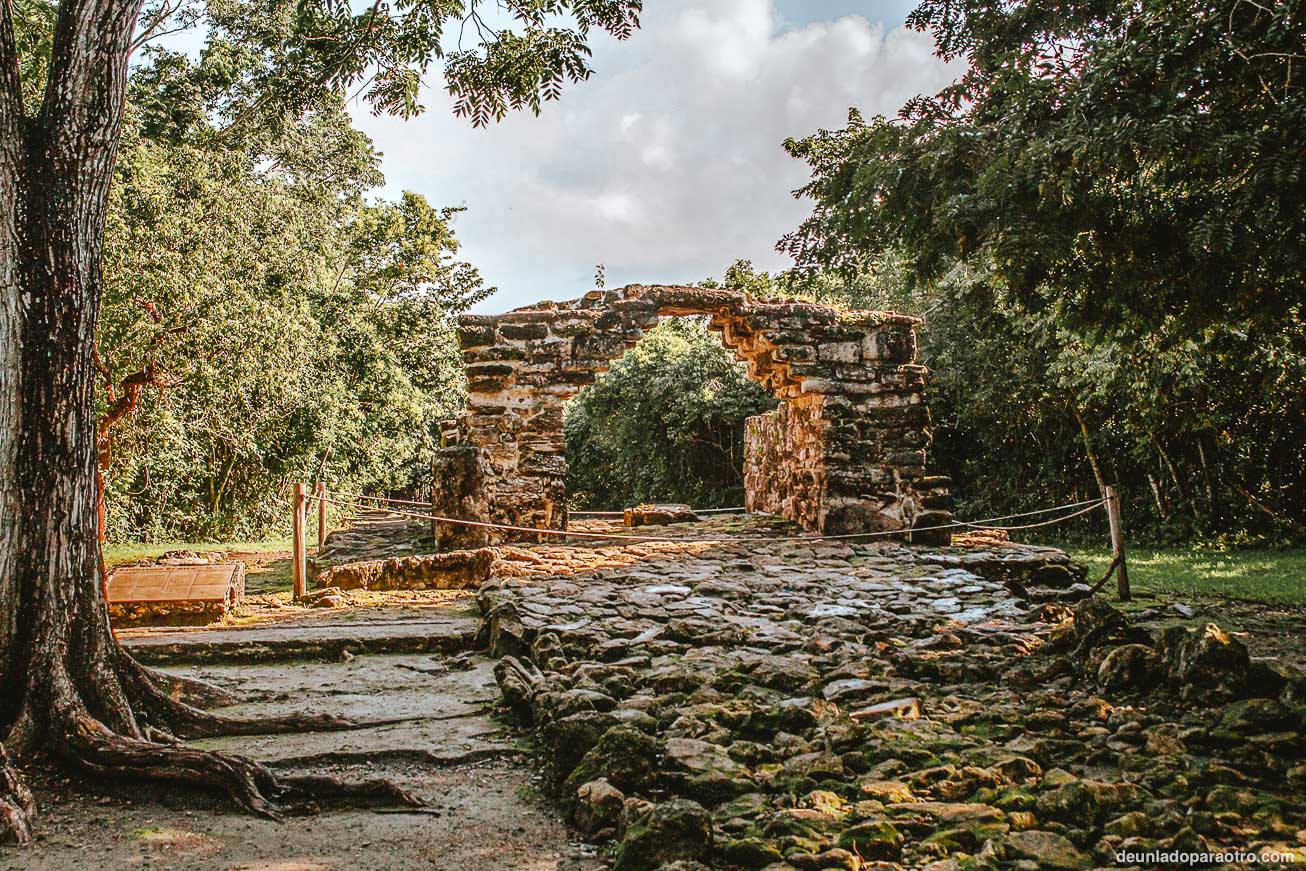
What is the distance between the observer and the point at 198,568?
7.09 metres

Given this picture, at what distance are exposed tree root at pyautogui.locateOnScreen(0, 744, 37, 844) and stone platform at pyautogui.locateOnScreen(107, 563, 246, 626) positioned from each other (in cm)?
357

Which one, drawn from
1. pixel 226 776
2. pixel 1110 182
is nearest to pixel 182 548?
pixel 226 776

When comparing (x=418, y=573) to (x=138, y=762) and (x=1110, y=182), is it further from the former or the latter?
(x=1110, y=182)

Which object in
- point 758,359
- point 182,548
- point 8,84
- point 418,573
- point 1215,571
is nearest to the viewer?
point 8,84

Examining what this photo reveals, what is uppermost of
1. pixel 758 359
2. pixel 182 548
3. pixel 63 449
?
pixel 758 359

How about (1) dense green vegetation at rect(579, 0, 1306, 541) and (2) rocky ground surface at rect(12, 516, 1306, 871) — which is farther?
→ (1) dense green vegetation at rect(579, 0, 1306, 541)

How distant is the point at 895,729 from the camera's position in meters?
3.50

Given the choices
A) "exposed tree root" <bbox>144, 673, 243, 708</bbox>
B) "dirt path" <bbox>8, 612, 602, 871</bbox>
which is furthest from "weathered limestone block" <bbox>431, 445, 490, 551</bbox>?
"exposed tree root" <bbox>144, 673, 243, 708</bbox>

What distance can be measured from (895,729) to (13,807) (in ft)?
10.6

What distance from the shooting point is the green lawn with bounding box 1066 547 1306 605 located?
28.9ft

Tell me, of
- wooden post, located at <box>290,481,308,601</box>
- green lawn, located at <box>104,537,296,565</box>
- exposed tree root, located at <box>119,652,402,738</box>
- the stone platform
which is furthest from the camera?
green lawn, located at <box>104,537,296,565</box>

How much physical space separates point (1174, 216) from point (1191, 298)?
0.62 m

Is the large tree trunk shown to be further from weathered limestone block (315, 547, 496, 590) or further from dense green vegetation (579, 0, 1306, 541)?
dense green vegetation (579, 0, 1306, 541)

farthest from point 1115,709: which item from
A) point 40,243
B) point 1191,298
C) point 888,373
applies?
point 888,373
